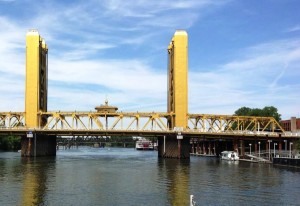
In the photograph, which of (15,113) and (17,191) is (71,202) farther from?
(15,113)

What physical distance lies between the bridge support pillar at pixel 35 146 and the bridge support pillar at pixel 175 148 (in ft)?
138

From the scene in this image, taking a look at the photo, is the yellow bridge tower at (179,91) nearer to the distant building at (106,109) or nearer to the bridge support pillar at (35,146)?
the distant building at (106,109)

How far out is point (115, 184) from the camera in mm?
67250

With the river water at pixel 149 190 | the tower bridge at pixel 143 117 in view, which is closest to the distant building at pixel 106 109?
the tower bridge at pixel 143 117

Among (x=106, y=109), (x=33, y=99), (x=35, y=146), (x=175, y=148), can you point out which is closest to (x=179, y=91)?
(x=175, y=148)

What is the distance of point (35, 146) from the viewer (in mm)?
159625

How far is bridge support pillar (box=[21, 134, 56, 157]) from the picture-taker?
158 metres

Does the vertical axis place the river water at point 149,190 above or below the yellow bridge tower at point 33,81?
below

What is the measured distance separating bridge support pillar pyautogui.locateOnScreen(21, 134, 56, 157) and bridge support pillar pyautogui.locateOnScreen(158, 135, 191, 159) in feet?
138

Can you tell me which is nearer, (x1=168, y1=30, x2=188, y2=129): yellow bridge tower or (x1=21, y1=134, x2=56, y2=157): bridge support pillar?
(x1=21, y1=134, x2=56, y2=157): bridge support pillar

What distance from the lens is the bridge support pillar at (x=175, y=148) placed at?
155875 mm

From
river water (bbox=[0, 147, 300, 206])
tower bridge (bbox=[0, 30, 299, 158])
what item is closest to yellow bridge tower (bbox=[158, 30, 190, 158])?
tower bridge (bbox=[0, 30, 299, 158])

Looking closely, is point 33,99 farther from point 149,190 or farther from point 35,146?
point 149,190

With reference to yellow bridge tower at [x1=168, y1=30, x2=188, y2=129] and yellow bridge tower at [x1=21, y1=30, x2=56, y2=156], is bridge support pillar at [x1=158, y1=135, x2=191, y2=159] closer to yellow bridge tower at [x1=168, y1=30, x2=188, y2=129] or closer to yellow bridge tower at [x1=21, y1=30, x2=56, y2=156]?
yellow bridge tower at [x1=168, y1=30, x2=188, y2=129]
